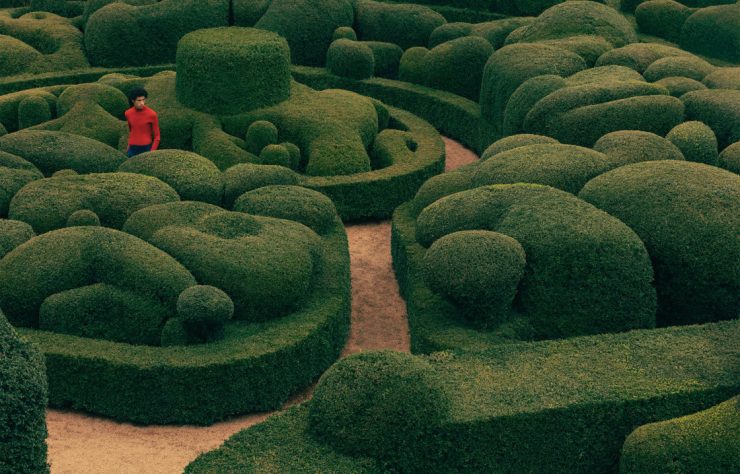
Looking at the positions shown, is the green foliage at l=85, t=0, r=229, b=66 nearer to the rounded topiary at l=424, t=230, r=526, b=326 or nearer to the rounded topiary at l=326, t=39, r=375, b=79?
the rounded topiary at l=326, t=39, r=375, b=79

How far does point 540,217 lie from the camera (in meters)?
13.3

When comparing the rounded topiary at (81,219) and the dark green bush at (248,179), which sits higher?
the rounded topiary at (81,219)

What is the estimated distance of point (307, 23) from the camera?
27.7m

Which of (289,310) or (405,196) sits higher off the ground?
(289,310)

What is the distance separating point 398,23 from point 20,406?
74.5 feet

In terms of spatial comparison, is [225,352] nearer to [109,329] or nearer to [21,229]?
[109,329]

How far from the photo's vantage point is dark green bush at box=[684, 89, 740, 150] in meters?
16.5

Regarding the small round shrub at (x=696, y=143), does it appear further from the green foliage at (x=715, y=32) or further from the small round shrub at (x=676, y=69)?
the green foliage at (x=715, y=32)

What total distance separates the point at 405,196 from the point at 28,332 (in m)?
9.66

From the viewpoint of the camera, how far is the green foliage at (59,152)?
17953 millimetres

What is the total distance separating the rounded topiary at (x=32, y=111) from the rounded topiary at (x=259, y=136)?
194 inches

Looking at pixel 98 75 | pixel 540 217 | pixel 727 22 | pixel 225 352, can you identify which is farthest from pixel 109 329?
pixel 727 22

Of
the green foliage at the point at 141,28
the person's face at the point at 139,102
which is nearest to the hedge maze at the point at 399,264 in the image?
the person's face at the point at 139,102

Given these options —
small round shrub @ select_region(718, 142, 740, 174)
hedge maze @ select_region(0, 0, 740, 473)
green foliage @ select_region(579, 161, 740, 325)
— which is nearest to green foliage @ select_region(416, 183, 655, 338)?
hedge maze @ select_region(0, 0, 740, 473)
